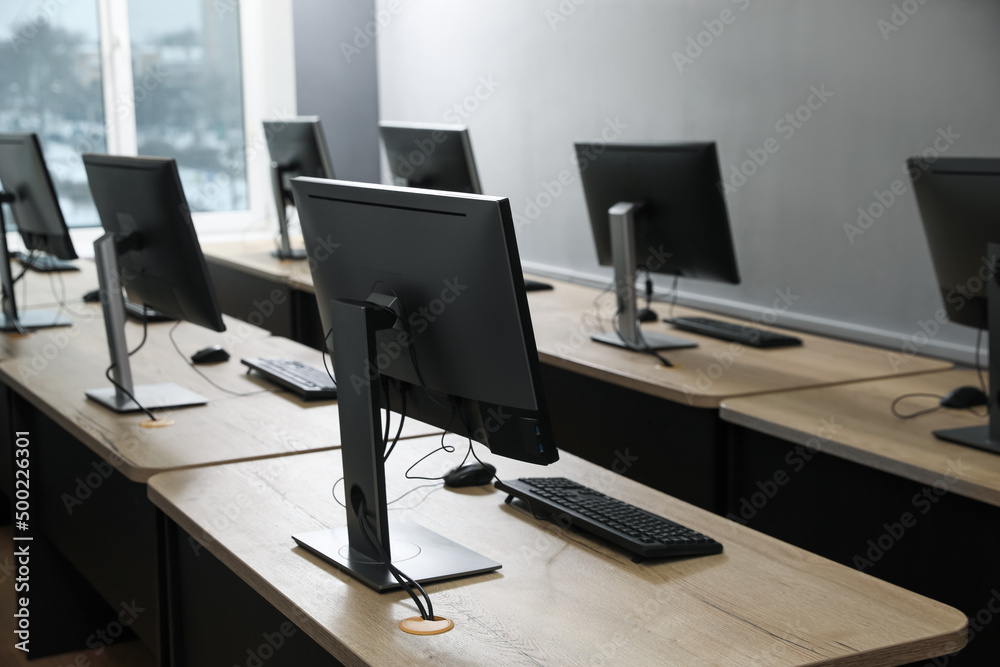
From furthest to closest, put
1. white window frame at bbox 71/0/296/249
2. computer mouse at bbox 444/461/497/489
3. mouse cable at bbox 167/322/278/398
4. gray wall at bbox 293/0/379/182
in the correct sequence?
gray wall at bbox 293/0/379/182, white window frame at bbox 71/0/296/249, mouse cable at bbox 167/322/278/398, computer mouse at bbox 444/461/497/489

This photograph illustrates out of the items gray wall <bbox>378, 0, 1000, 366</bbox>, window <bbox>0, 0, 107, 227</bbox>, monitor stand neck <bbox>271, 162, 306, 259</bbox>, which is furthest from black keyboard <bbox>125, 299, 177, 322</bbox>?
window <bbox>0, 0, 107, 227</bbox>

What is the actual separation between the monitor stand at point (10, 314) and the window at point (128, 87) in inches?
86.0

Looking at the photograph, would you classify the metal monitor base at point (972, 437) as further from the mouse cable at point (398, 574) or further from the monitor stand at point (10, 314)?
the monitor stand at point (10, 314)

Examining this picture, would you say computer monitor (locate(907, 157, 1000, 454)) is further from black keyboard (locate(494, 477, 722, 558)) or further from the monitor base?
the monitor base

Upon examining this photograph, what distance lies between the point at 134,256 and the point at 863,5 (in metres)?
2.31

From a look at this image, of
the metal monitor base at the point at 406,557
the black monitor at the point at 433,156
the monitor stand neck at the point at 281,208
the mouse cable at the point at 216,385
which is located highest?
the black monitor at the point at 433,156

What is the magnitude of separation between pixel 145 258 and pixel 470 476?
0.98 m

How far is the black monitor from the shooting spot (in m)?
3.31

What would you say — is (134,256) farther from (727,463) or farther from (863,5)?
(863,5)

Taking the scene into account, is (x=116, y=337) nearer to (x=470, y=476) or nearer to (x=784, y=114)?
(x=470, y=476)

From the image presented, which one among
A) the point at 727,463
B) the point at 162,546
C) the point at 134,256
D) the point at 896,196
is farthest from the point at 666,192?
the point at 162,546

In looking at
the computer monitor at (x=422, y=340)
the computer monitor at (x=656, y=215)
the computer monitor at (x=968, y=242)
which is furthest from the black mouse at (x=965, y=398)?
the computer monitor at (x=422, y=340)

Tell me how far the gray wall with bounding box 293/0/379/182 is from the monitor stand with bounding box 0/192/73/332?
294 cm

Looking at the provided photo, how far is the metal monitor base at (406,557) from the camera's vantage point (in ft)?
4.56
